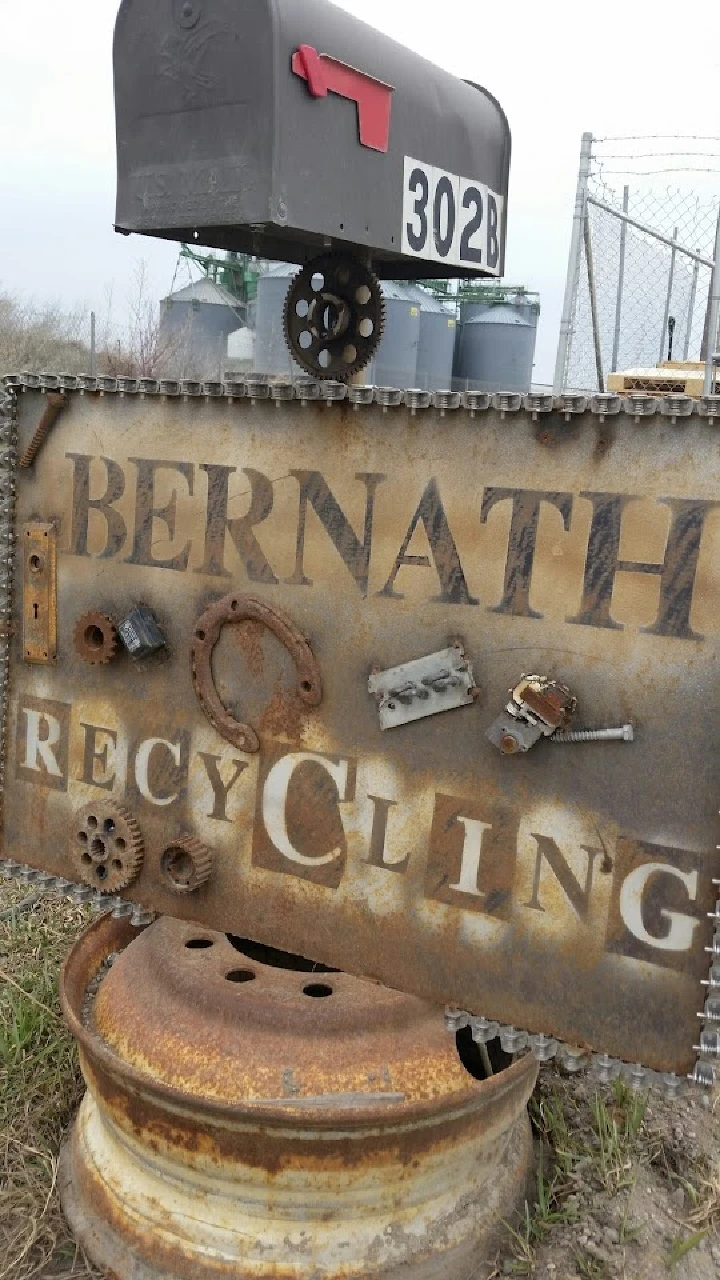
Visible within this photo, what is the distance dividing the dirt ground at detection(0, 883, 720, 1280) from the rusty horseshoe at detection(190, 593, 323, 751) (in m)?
1.73

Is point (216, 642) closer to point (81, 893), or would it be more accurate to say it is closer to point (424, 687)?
point (424, 687)

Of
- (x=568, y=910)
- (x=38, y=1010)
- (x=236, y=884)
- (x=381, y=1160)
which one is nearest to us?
(x=568, y=910)

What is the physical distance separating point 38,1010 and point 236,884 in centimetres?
165

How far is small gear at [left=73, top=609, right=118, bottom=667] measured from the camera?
3127 millimetres

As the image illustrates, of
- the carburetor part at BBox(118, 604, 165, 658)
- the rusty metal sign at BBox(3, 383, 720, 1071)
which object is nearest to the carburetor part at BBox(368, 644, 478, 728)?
the rusty metal sign at BBox(3, 383, 720, 1071)

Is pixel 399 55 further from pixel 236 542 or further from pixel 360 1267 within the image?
pixel 360 1267

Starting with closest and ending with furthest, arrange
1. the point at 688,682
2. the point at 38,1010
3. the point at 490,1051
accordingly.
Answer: the point at 688,682 → the point at 490,1051 → the point at 38,1010

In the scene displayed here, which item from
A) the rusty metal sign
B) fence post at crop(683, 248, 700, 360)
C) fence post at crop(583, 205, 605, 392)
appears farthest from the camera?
fence post at crop(683, 248, 700, 360)

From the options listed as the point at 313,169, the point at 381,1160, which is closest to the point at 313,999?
the point at 381,1160

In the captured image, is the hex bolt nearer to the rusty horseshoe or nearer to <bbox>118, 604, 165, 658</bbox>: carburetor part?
the rusty horseshoe

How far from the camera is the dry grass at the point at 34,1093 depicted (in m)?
3.24

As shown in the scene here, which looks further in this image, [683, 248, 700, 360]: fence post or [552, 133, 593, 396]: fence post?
[683, 248, 700, 360]: fence post

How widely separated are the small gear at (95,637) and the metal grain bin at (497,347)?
21.3m

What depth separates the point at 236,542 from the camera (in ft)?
9.65
